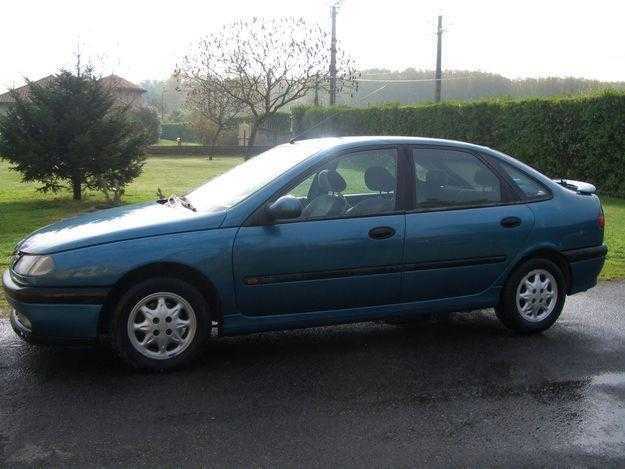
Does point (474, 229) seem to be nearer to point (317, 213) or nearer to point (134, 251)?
point (317, 213)

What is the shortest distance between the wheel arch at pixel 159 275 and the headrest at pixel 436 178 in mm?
1853

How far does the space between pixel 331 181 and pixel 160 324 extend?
1735mm

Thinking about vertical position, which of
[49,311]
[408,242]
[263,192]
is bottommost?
[49,311]

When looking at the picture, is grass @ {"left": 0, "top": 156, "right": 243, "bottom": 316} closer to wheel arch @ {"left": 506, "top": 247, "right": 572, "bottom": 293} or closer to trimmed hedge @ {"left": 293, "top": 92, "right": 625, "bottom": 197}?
wheel arch @ {"left": 506, "top": 247, "right": 572, "bottom": 293}

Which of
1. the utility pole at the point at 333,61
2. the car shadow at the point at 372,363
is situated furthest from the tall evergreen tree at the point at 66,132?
the utility pole at the point at 333,61

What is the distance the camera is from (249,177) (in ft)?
18.6

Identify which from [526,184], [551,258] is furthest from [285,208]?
[551,258]

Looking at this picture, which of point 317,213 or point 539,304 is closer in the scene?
point 317,213

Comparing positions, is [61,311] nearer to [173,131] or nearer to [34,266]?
[34,266]

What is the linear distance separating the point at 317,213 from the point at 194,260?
3.11ft

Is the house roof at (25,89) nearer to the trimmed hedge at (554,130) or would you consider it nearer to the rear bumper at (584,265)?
the trimmed hedge at (554,130)

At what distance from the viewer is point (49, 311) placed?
4.67 meters

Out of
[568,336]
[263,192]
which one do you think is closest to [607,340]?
[568,336]

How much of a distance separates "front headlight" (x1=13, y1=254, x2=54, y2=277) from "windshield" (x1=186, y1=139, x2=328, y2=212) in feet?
3.73
